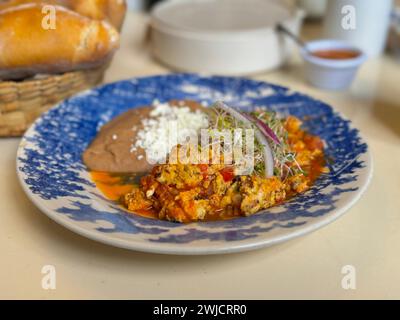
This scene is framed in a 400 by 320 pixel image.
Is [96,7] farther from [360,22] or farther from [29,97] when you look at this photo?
[360,22]

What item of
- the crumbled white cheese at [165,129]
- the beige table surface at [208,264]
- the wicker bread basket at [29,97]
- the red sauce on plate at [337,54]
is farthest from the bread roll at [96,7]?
the red sauce on plate at [337,54]

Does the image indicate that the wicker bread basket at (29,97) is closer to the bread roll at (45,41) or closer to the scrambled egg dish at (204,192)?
the bread roll at (45,41)

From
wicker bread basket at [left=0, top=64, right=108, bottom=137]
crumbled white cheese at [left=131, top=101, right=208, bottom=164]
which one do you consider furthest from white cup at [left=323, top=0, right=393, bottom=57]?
wicker bread basket at [left=0, top=64, right=108, bottom=137]

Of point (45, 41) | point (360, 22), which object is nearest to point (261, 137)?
point (45, 41)

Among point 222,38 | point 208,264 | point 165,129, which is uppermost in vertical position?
point 222,38

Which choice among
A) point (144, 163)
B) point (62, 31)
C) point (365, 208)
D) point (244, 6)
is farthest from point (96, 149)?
point (244, 6)
